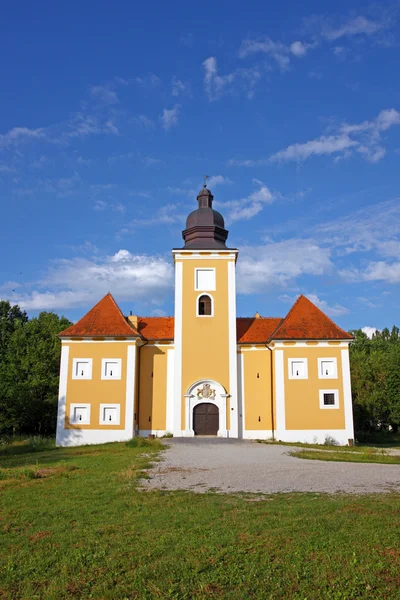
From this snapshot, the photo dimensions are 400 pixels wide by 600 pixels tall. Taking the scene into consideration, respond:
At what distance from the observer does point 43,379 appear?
45344 millimetres

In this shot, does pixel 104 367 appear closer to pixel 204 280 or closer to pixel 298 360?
pixel 204 280

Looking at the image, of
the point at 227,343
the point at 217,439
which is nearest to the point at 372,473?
the point at 217,439

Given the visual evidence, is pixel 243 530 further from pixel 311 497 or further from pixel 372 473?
pixel 372 473

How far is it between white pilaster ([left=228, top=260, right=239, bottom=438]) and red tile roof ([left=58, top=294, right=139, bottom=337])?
5836mm

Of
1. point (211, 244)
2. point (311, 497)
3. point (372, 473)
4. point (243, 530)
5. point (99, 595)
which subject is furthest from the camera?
point (211, 244)

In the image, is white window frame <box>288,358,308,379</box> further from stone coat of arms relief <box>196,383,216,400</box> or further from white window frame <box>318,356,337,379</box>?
stone coat of arms relief <box>196,383,216,400</box>

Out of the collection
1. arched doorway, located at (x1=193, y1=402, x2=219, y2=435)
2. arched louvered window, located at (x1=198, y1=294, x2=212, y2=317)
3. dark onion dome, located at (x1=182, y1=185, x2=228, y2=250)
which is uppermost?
dark onion dome, located at (x1=182, y1=185, x2=228, y2=250)

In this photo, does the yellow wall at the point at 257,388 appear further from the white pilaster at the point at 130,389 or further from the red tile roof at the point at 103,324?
the red tile roof at the point at 103,324

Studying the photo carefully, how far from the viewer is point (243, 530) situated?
309 inches

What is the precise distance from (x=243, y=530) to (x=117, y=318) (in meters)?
25.7

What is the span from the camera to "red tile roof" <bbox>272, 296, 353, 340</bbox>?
1222 inches

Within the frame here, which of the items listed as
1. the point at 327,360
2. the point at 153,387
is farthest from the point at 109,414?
the point at 327,360

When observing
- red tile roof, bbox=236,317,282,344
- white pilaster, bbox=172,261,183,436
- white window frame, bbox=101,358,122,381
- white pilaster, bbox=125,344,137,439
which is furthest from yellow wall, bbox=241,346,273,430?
white window frame, bbox=101,358,122,381

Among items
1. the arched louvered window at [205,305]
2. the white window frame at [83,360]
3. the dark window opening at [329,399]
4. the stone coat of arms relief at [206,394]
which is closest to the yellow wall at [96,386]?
the white window frame at [83,360]
